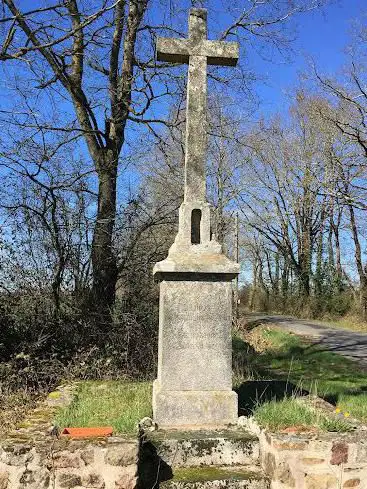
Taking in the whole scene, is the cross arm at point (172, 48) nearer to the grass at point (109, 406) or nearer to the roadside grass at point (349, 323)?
the grass at point (109, 406)

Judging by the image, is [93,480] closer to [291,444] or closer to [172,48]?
[291,444]

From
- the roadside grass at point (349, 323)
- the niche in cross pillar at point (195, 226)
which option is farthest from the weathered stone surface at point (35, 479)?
the roadside grass at point (349, 323)

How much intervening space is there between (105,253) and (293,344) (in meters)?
7.44

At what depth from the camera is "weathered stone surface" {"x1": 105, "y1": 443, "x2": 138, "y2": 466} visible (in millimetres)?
3865

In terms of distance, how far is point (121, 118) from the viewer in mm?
11211

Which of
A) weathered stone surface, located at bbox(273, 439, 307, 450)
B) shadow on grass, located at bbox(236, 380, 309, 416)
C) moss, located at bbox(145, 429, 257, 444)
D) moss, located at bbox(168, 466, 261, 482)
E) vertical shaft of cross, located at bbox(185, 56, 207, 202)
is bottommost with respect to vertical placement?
moss, located at bbox(168, 466, 261, 482)

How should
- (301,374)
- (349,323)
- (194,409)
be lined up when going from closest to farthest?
1. (194,409)
2. (301,374)
3. (349,323)

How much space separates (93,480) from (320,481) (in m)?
1.76

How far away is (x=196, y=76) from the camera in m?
5.50

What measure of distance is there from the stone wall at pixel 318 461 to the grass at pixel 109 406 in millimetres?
1257

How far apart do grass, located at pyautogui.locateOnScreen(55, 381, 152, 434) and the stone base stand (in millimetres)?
242

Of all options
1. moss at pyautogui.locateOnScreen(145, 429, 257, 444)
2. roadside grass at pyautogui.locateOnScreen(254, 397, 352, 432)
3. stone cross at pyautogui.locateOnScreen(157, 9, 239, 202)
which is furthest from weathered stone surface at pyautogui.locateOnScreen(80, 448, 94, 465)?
stone cross at pyautogui.locateOnScreen(157, 9, 239, 202)

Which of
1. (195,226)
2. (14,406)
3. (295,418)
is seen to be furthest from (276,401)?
(14,406)

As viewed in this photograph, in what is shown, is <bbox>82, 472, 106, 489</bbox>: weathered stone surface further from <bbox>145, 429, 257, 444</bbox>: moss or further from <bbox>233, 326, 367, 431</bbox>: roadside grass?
<bbox>233, 326, 367, 431</bbox>: roadside grass
